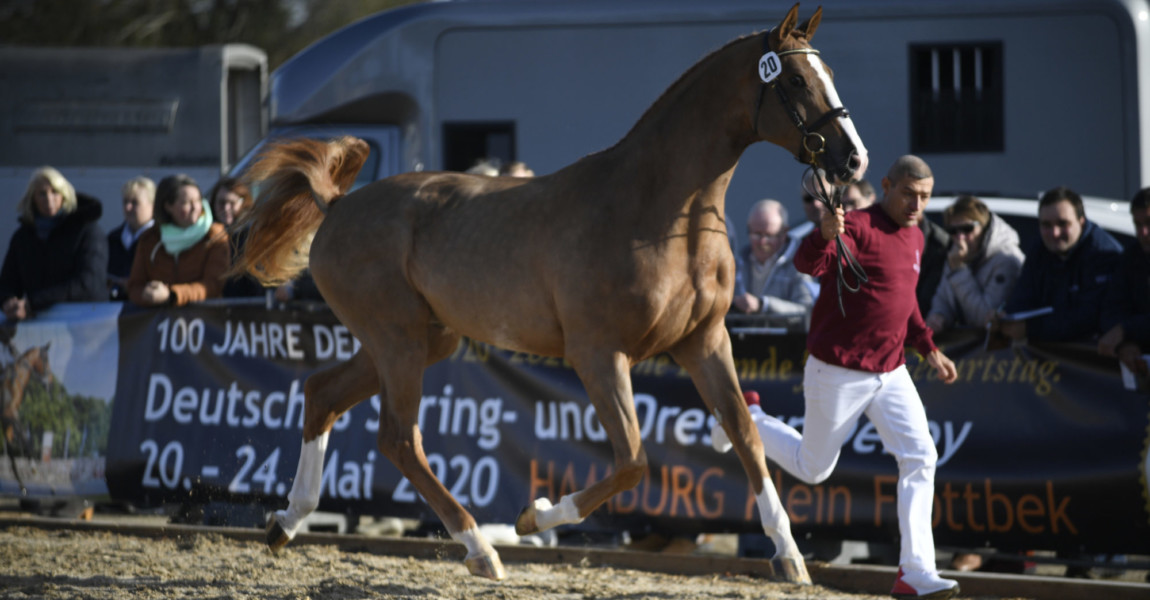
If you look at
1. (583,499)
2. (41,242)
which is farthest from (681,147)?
(41,242)

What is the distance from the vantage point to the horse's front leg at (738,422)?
505 cm

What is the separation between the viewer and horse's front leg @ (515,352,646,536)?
4801 mm

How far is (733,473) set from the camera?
6.54 meters

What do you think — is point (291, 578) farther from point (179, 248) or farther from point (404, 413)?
point (179, 248)

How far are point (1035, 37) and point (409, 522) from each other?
6.31 metres

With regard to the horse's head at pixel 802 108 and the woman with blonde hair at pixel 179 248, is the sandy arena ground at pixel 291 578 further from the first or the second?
the horse's head at pixel 802 108

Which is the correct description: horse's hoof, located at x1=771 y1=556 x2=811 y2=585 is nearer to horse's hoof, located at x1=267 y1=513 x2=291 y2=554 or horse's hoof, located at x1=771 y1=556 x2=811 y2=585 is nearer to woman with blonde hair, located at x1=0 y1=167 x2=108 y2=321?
horse's hoof, located at x1=267 y1=513 x2=291 y2=554

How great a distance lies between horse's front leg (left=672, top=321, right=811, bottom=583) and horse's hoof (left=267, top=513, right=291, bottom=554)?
7.33 ft

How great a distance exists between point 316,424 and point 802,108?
281cm

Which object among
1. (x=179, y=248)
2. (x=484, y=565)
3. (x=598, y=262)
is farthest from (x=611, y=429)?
(x=179, y=248)

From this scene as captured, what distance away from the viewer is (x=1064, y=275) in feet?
20.7

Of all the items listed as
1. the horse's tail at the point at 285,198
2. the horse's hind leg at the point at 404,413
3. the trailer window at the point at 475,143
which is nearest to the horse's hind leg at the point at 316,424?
the horse's hind leg at the point at 404,413

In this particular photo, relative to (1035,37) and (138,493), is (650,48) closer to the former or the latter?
(1035,37)

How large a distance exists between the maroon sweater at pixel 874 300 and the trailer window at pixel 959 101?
5035 millimetres
